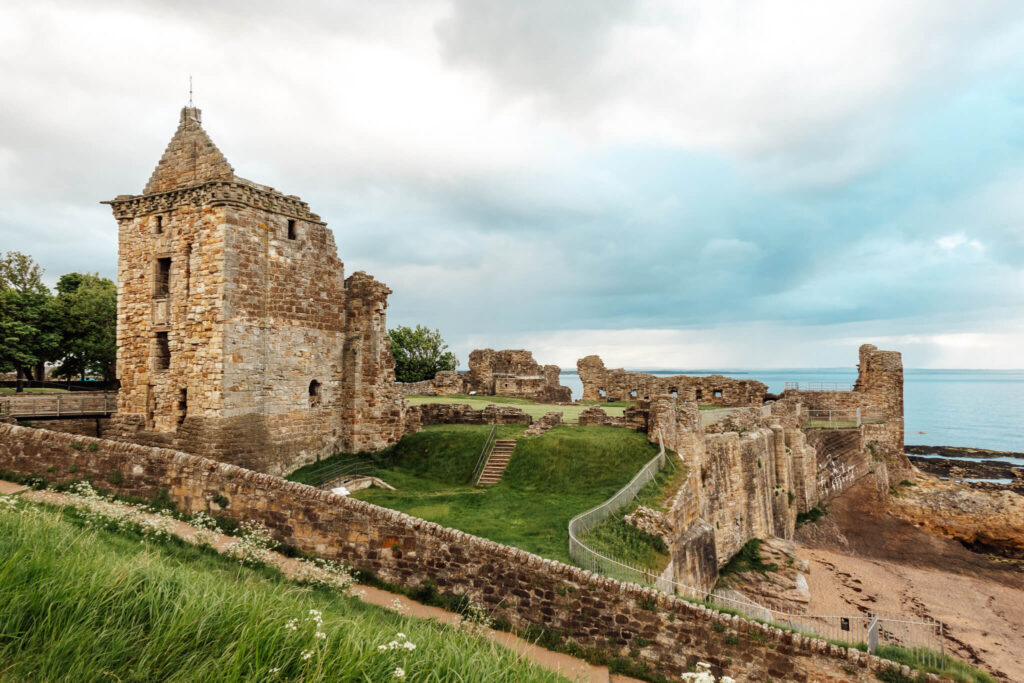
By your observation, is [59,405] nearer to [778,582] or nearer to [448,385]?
[448,385]

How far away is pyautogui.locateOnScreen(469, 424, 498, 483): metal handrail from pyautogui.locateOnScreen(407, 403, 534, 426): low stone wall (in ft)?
5.22

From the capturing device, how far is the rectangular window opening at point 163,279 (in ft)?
54.5

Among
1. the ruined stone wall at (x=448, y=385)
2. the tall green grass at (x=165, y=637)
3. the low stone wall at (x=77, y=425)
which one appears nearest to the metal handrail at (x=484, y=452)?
the low stone wall at (x=77, y=425)

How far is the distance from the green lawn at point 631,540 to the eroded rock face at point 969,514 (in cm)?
2670

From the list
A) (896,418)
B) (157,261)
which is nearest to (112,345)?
(157,261)

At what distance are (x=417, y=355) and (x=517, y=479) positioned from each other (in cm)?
3430

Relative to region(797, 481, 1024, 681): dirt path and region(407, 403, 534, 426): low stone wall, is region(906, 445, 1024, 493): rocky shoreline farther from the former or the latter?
region(407, 403, 534, 426): low stone wall

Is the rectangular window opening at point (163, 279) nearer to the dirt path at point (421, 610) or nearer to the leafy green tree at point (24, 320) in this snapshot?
the dirt path at point (421, 610)

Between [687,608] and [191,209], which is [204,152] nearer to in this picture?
[191,209]

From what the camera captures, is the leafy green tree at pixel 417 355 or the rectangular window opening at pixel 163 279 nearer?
the rectangular window opening at pixel 163 279

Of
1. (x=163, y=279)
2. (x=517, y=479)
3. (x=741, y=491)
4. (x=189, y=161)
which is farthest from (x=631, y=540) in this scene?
(x=189, y=161)

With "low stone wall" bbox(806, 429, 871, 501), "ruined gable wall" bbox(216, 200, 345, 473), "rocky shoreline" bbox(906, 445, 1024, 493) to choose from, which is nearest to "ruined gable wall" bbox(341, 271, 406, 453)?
"ruined gable wall" bbox(216, 200, 345, 473)

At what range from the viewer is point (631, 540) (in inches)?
547

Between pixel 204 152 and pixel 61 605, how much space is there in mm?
15031
